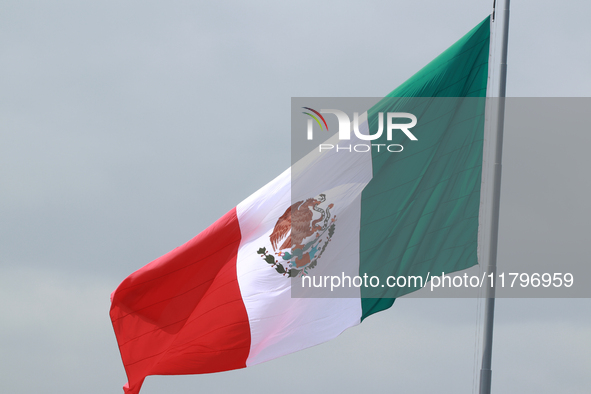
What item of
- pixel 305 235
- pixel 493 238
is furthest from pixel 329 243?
pixel 493 238

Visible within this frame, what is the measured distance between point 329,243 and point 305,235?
0.50m

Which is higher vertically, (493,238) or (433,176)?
(433,176)

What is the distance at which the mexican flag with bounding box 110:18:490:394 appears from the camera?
1363 cm

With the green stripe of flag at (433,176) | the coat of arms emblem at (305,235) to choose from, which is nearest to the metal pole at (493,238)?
the green stripe of flag at (433,176)

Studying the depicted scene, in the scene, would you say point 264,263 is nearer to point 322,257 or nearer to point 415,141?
point 322,257

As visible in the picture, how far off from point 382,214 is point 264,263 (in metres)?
2.52

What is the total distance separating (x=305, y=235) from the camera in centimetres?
1396

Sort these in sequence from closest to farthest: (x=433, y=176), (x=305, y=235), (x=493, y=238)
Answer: (x=493, y=238) → (x=305, y=235) → (x=433, y=176)

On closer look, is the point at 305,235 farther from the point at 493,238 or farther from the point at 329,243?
the point at 493,238

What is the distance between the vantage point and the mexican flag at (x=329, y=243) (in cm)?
1363

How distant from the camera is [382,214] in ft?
45.5

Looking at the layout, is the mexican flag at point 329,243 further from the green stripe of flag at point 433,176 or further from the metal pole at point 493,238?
the metal pole at point 493,238

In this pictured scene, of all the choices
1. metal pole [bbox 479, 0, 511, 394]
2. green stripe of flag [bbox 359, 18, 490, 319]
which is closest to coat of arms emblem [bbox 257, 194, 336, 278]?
green stripe of flag [bbox 359, 18, 490, 319]

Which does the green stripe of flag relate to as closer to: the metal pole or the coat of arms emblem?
the coat of arms emblem
